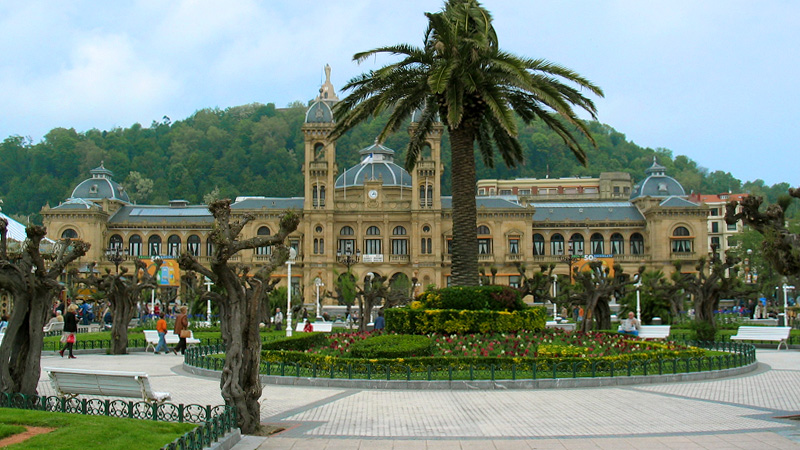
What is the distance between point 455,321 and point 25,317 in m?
11.8

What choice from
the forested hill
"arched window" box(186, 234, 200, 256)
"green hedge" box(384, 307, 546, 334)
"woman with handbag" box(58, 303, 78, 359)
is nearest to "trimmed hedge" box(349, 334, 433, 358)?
"green hedge" box(384, 307, 546, 334)

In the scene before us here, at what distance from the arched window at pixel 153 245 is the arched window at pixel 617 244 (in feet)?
148

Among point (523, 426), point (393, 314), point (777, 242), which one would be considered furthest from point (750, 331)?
point (523, 426)

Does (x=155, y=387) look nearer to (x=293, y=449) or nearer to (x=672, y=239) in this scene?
(x=293, y=449)

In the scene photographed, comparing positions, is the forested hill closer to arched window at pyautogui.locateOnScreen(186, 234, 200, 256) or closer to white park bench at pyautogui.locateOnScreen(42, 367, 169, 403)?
arched window at pyautogui.locateOnScreen(186, 234, 200, 256)

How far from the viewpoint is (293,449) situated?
1032 cm

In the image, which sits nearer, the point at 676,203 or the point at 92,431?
the point at 92,431

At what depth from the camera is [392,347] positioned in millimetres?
18672

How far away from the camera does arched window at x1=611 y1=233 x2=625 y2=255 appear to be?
7888cm

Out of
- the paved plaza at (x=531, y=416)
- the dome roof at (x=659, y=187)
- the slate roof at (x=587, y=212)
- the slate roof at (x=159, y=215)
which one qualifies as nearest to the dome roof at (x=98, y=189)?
the slate roof at (x=159, y=215)

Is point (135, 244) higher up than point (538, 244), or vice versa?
point (135, 244)

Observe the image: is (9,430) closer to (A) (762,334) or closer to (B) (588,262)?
(A) (762,334)

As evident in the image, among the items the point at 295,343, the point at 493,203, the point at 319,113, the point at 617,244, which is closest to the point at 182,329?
the point at 295,343

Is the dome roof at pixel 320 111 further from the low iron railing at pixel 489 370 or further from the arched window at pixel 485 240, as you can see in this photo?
the low iron railing at pixel 489 370
